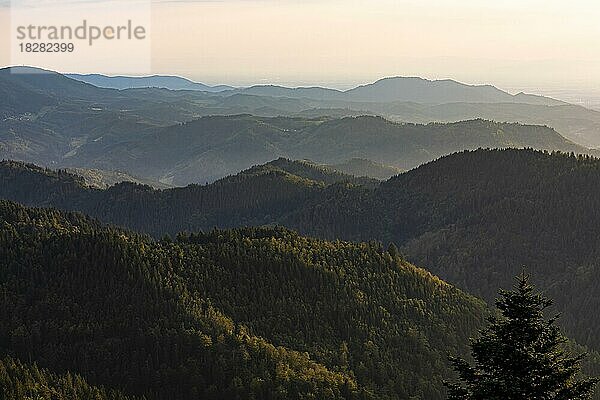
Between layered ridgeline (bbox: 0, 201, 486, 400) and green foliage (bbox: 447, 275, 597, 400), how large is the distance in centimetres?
6648

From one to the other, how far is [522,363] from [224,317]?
8897 cm

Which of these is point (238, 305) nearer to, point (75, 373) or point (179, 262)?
point (179, 262)

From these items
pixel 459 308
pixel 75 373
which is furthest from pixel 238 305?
pixel 459 308

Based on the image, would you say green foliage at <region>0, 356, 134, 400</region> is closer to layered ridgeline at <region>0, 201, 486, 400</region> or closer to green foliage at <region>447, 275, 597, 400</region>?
layered ridgeline at <region>0, 201, 486, 400</region>

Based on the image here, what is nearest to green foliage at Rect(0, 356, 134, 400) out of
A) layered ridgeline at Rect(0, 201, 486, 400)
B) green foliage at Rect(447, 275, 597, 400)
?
layered ridgeline at Rect(0, 201, 486, 400)

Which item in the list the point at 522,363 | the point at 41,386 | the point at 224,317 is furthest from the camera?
the point at 224,317

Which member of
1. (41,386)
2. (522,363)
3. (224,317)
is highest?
(522,363)

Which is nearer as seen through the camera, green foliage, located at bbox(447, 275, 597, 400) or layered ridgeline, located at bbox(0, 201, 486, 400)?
green foliage, located at bbox(447, 275, 597, 400)

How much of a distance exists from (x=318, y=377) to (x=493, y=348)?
79.3m

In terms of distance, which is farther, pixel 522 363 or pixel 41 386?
pixel 41 386

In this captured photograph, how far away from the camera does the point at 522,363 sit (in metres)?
29.6

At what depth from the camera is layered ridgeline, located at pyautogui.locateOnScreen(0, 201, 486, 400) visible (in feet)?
332

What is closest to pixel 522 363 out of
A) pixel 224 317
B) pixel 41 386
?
pixel 41 386

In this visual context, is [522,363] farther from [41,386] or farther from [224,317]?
[224,317]
